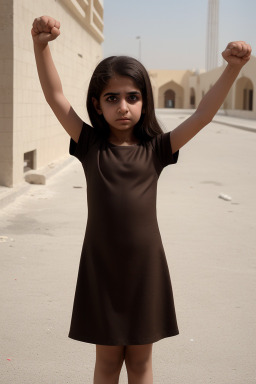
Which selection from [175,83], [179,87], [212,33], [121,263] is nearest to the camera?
[121,263]

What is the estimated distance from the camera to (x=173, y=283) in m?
4.06

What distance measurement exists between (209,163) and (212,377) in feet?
31.3

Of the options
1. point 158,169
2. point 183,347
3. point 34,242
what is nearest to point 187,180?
point 34,242

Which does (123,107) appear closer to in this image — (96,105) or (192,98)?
(96,105)

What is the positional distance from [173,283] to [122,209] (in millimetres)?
2245

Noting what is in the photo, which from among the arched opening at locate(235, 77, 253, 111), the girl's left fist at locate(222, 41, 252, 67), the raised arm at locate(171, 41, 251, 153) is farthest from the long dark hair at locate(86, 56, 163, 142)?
the arched opening at locate(235, 77, 253, 111)

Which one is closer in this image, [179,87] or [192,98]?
[179,87]

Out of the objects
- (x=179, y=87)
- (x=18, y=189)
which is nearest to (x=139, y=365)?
(x=18, y=189)

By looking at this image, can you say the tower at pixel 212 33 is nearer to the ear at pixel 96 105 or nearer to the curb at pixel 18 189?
the curb at pixel 18 189

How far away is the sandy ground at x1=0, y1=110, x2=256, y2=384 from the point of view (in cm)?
276

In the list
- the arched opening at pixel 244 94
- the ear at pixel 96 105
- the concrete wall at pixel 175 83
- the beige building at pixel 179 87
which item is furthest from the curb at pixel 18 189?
the concrete wall at pixel 175 83

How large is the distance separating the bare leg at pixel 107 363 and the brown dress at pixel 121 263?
0.09 metres

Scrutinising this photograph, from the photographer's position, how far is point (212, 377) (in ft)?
8.79

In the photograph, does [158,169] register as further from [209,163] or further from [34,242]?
[209,163]
